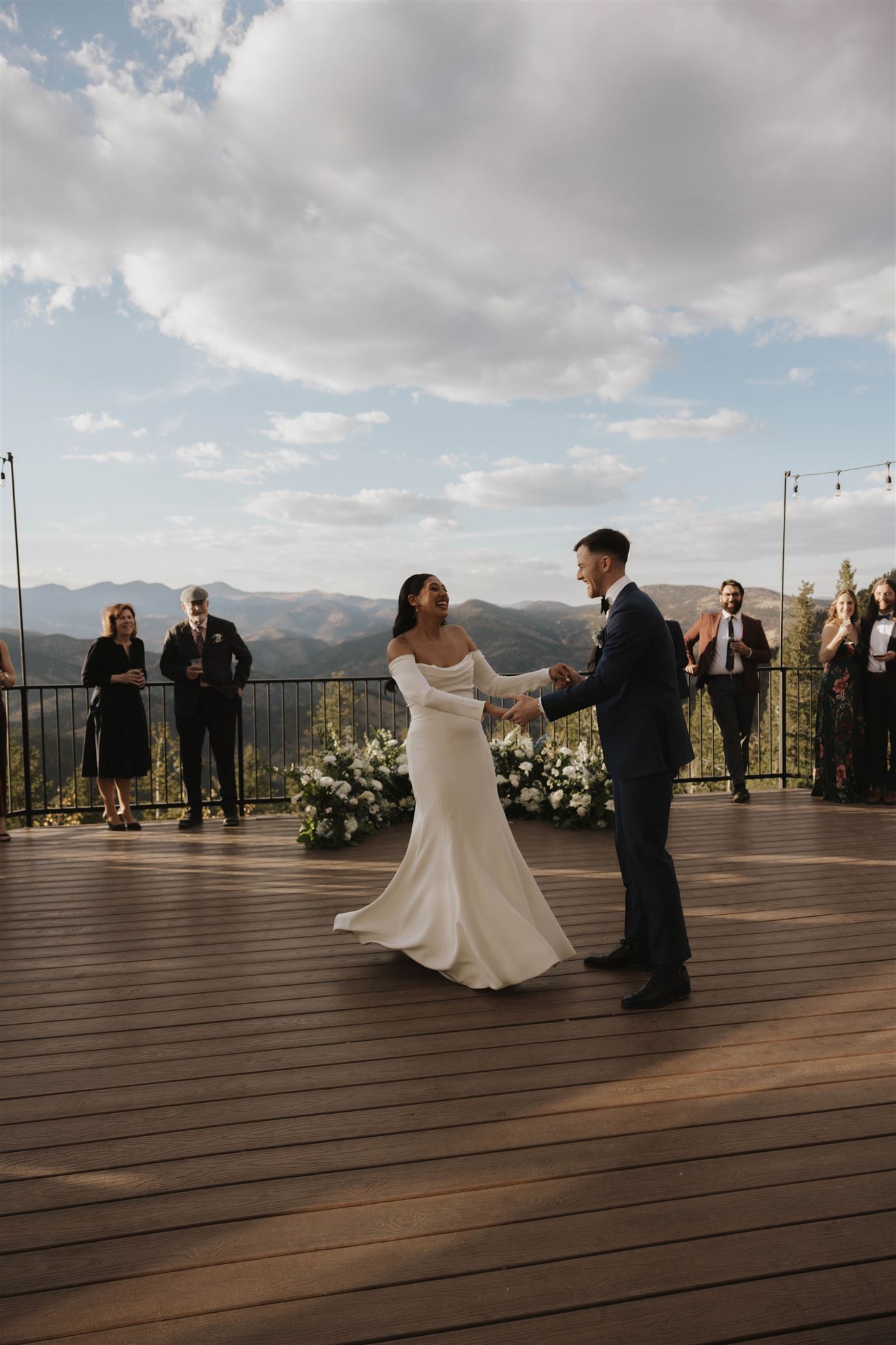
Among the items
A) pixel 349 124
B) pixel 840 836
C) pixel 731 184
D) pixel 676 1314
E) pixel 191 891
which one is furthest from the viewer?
pixel 731 184

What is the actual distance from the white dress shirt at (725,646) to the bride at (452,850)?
163 inches

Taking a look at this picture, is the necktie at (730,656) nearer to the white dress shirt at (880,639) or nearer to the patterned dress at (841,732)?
the patterned dress at (841,732)

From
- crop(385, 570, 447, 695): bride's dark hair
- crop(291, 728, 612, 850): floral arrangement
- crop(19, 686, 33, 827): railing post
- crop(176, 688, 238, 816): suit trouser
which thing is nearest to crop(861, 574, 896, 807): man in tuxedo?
crop(291, 728, 612, 850): floral arrangement

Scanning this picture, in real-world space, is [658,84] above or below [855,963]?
above

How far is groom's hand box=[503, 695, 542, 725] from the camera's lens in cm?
336

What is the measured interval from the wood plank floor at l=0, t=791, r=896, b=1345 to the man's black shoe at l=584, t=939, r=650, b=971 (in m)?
0.07

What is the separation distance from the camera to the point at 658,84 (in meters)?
7.26

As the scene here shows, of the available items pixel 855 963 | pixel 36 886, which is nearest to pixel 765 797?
pixel 855 963

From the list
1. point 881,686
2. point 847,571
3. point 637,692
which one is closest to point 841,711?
point 881,686

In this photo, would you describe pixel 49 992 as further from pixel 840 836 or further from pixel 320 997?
pixel 840 836

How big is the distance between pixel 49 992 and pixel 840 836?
528cm

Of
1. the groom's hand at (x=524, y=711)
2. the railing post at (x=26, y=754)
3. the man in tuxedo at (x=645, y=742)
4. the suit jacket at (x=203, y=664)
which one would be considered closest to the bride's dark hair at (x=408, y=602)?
the groom's hand at (x=524, y=711)

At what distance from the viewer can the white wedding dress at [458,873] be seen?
327cm

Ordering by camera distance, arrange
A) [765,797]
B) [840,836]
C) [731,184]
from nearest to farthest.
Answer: [840,836] → [765,797] → [731,184]
